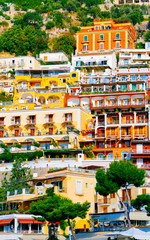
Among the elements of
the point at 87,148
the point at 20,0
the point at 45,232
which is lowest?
the point at 45,232

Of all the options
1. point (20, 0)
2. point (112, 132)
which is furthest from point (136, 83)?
point (20, 0)

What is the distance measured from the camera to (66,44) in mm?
114688

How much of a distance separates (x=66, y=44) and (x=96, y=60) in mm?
17048

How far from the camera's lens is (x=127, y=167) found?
51.0 metres

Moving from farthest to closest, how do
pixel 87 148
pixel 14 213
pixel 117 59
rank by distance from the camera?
pixel 117 59 < pixel 87 148 < pixel 14 213

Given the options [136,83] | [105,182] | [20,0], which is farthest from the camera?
[20,0]

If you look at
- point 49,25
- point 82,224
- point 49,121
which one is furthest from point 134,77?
point 49,25

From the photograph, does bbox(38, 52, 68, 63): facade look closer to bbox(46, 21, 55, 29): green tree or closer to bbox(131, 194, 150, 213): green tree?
bbox(46, 21, 55, 29): green tree

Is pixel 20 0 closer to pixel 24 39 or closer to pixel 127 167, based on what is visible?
pixel 24 39

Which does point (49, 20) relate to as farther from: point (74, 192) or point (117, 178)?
point (117, 178)

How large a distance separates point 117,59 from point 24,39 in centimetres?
2248

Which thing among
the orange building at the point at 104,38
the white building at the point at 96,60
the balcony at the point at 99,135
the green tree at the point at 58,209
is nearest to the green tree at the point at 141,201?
the green tree at the point at 58,209

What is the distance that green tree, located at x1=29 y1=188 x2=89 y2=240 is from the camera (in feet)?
150

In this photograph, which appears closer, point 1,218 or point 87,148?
point 1,218
